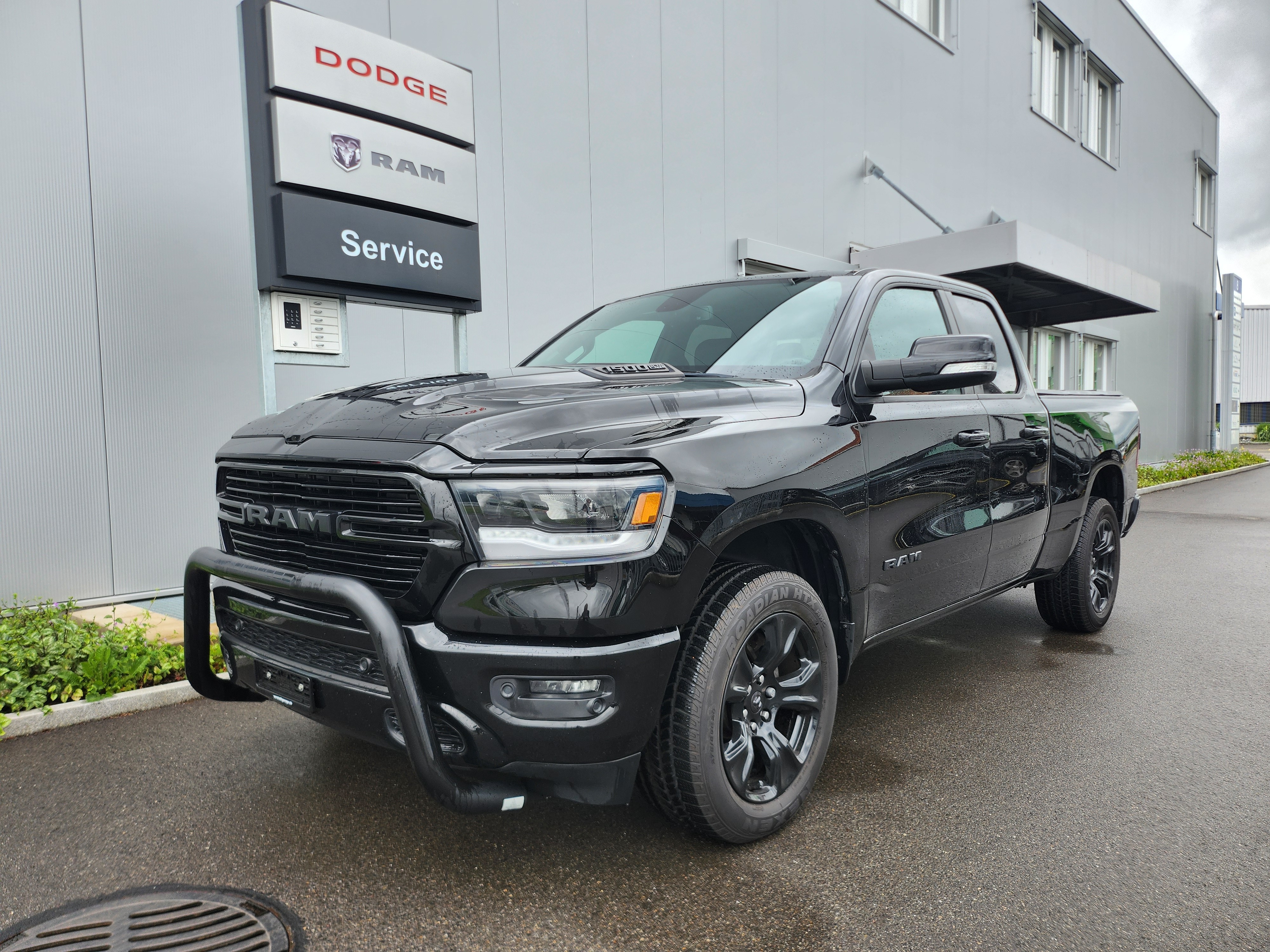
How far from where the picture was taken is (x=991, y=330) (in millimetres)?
4223

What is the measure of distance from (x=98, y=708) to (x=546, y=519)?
109 inches

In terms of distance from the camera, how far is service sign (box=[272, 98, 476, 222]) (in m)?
4.78

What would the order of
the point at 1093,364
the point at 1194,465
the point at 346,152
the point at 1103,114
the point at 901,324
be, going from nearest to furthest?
the point at 901,324, the point at 346,152, the point at 1194,465, the point at 1093,364, the point at 1103,114

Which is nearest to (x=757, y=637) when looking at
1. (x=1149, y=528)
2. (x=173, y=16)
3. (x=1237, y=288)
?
(x=173, y=16)

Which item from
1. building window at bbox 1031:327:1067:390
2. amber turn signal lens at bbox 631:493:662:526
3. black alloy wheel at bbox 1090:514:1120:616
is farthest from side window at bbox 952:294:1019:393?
building window at bbox 1031:327:1067:390

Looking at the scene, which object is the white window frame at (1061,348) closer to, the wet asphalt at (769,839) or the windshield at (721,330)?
the wet asphalt at (769,839)

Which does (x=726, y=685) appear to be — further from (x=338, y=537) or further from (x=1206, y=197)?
(x=1206, y=197)

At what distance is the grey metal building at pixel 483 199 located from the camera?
5.08 m

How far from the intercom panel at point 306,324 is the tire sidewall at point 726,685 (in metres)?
3.65

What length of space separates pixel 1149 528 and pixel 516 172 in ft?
26.2

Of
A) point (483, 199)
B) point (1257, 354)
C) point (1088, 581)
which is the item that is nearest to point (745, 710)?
point (1088, 581)

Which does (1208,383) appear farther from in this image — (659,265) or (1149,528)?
(659,265)

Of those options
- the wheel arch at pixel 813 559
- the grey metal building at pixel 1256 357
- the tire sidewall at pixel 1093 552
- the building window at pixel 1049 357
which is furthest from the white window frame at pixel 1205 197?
the wheel arch at pixel 813 559

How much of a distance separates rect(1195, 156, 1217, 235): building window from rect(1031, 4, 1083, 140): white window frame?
11.1 m
